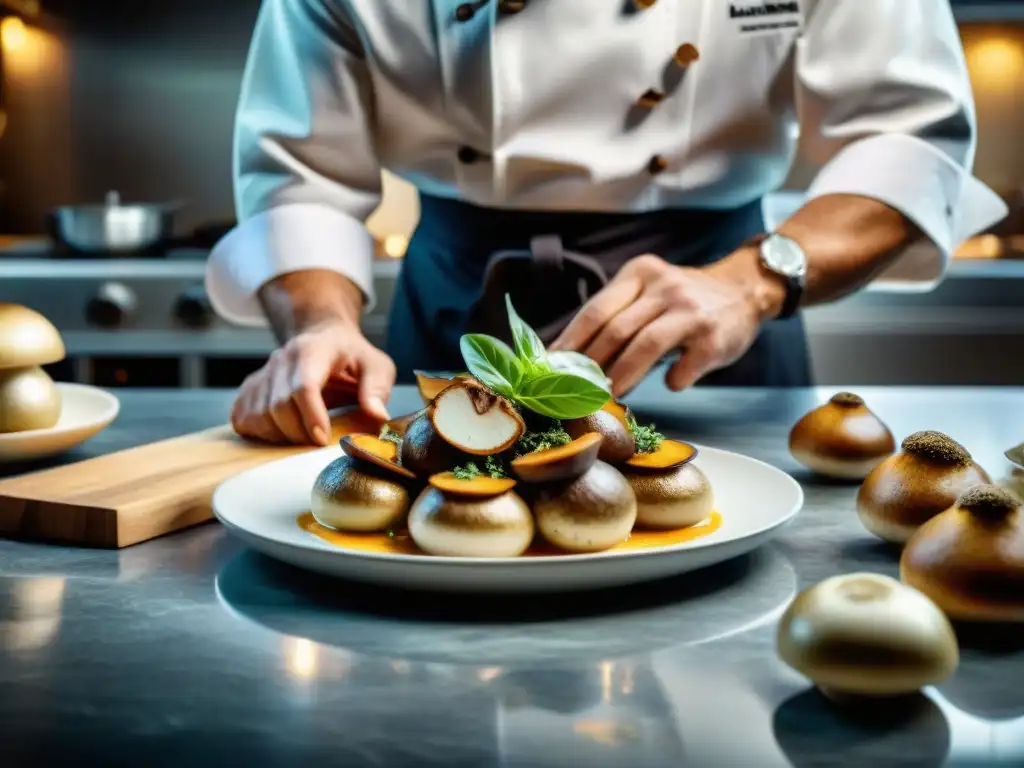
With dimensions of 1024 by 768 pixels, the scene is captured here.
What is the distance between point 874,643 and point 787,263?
0.88 m

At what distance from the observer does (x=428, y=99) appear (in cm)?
152

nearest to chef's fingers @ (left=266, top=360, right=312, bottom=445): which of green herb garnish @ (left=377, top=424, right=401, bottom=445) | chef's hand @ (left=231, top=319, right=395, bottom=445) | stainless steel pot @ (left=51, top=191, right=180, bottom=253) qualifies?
chef's hand @ (left=231, top=319, right=395, bottom=445)

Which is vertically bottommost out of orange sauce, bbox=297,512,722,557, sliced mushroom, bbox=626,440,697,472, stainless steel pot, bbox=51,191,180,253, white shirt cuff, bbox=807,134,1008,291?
stainless steel pot, bbox=51,191,180,253

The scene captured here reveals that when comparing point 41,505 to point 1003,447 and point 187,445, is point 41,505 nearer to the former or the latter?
point 187,445

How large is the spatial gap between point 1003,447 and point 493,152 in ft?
2.16

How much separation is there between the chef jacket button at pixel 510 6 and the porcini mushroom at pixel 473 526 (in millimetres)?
848

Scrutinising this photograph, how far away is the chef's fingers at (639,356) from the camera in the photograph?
1196 millimetres

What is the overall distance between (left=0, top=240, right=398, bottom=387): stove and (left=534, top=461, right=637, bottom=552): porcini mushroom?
198 cm

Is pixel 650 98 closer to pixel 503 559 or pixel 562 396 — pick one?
pixel 562 396

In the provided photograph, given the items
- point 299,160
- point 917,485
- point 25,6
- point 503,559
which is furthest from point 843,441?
point 25,6

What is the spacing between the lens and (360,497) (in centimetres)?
78

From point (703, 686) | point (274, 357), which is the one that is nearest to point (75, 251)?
point (274, 357)

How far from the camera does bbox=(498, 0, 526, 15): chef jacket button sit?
4.67 feet

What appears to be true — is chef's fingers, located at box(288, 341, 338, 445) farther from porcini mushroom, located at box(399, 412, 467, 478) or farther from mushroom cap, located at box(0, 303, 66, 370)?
porcini mushroom, located at box(399, 412, 467, 478)
